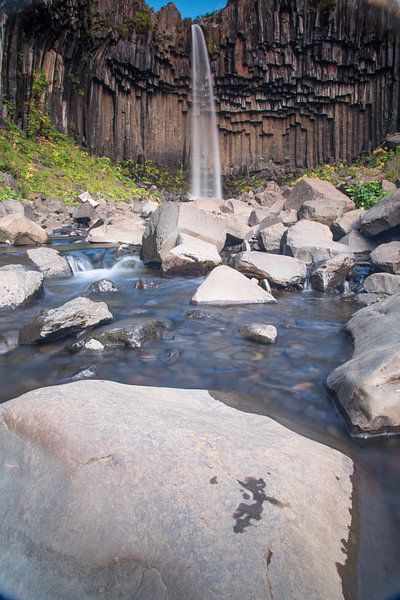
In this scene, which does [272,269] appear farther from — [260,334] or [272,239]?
[260,334]

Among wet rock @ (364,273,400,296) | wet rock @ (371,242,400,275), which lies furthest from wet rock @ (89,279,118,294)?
wet rock @ (371,242,400,275)

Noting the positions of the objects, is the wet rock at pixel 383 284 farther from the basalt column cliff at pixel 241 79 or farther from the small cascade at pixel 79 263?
the basalt column cliff at pixel 241 79

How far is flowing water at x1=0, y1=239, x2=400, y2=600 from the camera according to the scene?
168cm

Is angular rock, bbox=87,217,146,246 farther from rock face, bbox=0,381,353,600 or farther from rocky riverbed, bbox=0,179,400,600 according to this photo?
rock face, bbox=0,381,353,600

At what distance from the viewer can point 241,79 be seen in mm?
26250

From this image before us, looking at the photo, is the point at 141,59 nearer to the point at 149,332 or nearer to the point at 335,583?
the point at 149,332

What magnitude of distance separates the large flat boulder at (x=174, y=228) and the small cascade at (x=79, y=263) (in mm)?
1205

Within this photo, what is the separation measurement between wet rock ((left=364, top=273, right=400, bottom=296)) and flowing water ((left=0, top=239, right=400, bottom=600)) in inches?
20.5

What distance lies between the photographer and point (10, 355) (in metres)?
3.73

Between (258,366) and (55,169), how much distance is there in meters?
18.1

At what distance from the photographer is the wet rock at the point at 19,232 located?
30.6 ft

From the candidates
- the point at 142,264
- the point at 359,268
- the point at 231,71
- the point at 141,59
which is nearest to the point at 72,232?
the point at 142,264

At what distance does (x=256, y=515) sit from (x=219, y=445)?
0.42 meters

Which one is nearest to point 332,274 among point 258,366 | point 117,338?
point 258,366
